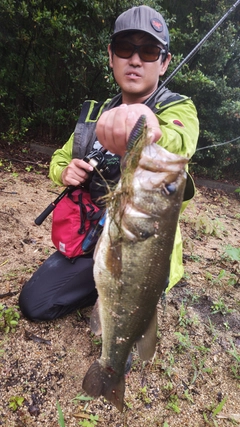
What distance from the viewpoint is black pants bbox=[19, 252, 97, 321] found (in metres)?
2.79

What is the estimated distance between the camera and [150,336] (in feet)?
5.53

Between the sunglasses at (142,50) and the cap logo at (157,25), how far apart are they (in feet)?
0.38

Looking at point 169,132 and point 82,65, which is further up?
point 169,132

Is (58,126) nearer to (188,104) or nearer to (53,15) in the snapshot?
(53,15)

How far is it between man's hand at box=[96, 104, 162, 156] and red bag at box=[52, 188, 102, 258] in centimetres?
126

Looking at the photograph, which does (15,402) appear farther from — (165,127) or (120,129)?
(165,127)

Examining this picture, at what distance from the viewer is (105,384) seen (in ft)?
5.65

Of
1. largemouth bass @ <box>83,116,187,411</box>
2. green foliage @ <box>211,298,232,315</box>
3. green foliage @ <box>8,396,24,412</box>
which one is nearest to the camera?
largemouth bass @ <box>83,116,187,411</box>

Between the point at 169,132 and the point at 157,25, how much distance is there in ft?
3.47

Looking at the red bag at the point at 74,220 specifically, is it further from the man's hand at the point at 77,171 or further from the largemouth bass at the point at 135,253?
the largemouth bass at the point at 135,253

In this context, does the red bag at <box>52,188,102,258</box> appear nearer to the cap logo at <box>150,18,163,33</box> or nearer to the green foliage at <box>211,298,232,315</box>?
the cap logo at <box>150,18,163,33</box>

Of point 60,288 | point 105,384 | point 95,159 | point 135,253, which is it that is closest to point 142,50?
point 95,159

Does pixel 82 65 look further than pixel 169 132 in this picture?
Yes

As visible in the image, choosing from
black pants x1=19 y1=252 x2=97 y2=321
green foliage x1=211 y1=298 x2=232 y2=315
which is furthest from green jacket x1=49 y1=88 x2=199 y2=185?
green foliage x1=211 y1=298 x2=232 y2=315
